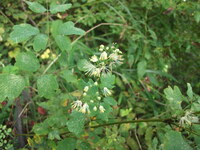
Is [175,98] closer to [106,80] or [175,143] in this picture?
[175,143]

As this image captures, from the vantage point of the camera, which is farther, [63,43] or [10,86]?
[63,43]

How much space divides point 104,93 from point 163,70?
149 cm

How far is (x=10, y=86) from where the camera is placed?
0.98 metres

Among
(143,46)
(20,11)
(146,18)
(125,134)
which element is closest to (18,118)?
(125,134)

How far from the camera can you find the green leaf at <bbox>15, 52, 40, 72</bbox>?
1.04 m

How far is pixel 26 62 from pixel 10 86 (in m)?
0.15

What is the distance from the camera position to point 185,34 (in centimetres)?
224

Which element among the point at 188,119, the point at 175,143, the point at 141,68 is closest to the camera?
the point at 175,143

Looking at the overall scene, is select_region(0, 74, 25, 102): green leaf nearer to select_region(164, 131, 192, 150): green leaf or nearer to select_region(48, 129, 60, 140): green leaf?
select_region(48, 129, 60, 140): green leaf

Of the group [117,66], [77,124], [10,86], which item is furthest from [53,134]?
[117,66]

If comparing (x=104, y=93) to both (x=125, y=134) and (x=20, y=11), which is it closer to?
(x=125, y=134)

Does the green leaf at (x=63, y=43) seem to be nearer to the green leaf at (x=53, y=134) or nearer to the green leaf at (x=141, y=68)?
the green leaf at (x=53, y=134)

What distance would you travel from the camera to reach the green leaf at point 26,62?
104 centimetres

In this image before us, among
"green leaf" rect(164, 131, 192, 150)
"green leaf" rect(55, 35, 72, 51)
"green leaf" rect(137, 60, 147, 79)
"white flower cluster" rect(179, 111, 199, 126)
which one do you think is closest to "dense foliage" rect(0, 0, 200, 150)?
"green leaf" rect(137, 60, 147, 79)
